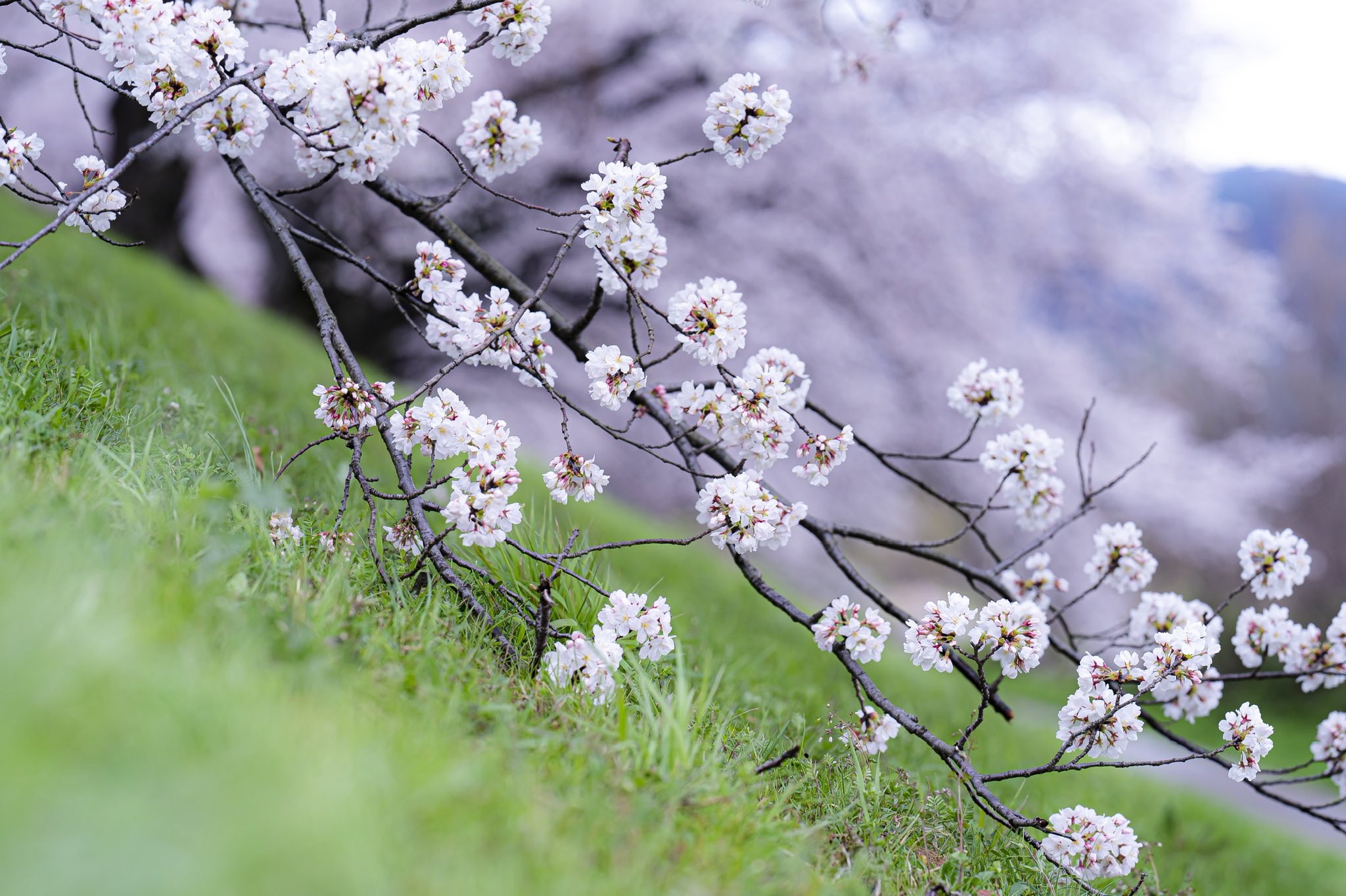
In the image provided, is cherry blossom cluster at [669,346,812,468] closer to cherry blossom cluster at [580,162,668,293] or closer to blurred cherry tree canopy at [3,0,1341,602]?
cherry blossom cluster at [580,162,668,293]

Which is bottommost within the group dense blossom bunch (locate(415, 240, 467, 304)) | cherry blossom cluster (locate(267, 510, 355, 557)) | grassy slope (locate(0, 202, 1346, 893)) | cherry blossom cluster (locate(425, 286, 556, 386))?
grassy slope (locate(0, 202, 1346, 893))

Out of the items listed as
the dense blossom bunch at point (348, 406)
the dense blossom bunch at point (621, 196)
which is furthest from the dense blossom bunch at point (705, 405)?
the dense blossom bunch at point (348, 406)

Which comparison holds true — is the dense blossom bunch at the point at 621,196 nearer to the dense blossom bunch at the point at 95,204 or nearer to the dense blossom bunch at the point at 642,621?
the dense blossom bunch at the point at 642,621

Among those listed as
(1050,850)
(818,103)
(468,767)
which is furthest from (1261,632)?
(818,103)

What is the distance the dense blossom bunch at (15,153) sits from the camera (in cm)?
197

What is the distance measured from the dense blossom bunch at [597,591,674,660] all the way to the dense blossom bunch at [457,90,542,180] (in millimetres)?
1388

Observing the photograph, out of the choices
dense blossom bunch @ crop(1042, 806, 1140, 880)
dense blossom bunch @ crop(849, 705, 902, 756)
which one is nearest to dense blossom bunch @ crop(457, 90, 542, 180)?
dense blossom bunch @ crop(849, 705, 902, 756)

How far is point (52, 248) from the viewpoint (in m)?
5.21

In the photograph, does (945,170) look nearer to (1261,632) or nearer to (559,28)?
(559,28)

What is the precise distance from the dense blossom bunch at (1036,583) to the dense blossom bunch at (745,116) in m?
1.83

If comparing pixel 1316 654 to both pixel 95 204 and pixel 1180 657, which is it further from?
pixel 95 204

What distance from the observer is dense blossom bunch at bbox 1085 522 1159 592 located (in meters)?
3.03

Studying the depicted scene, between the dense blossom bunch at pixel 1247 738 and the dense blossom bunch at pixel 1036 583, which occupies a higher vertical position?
the dense blossom bunch at pixel 1036 583

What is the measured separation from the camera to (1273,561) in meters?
2.92
